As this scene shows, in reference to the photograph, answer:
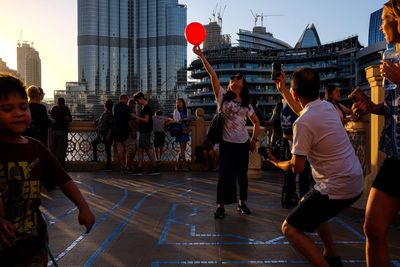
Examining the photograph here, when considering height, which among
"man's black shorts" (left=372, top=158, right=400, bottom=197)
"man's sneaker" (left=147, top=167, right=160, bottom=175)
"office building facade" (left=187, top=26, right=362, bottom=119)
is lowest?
"man's sneaker" (left=147, top=167, right=160, bottom=175)

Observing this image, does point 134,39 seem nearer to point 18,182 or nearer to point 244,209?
point 244,209

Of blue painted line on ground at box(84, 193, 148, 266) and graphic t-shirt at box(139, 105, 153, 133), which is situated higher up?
graphic t-shirt at box(139, 105, 153, 133)

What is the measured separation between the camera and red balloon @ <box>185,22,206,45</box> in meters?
7.04

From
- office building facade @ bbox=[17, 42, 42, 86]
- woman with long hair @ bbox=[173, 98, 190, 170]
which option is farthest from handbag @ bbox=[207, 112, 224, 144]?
office building facade @ bbox=[17, 42, 42, 86]

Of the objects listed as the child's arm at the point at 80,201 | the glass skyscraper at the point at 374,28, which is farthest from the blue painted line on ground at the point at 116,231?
the glass skyscraper at the point at 374,28

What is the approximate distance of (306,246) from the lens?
137 inches

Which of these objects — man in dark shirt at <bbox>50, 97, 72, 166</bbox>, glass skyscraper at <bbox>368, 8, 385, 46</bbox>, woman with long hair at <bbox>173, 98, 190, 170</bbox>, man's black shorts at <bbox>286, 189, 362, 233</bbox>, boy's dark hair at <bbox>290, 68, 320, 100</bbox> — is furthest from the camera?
glass skyscraper at <bbox>368, 8, 385, 46</bbox>

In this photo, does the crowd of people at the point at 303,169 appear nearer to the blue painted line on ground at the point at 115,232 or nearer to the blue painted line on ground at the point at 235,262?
the blue painted line on ground at the point at 235,262

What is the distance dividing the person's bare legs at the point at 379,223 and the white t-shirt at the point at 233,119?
144 inches

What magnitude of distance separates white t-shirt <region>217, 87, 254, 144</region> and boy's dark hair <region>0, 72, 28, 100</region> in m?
4.41

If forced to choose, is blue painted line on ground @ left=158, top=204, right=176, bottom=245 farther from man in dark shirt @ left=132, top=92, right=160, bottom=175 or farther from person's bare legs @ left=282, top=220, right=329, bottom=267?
man in dark shirt @ left=132, top=92, right=160, bottom=175

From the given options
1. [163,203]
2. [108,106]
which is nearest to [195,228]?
[163,203]

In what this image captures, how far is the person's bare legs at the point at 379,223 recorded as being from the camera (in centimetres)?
322

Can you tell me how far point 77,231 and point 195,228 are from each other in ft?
A: 5.25
